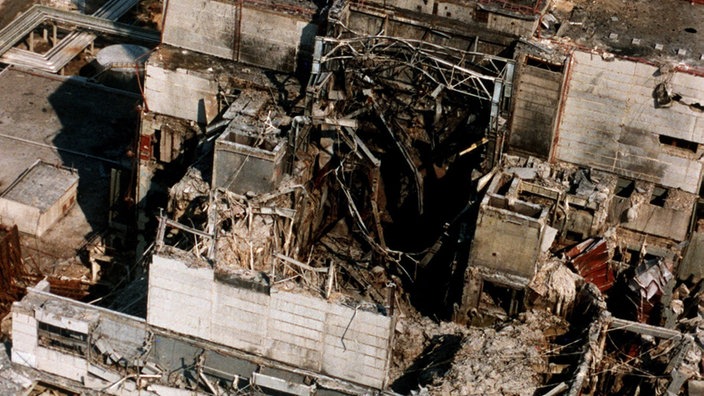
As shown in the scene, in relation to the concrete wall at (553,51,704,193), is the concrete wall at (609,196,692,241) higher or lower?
lower

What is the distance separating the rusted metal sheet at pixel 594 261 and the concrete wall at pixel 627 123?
120 inches

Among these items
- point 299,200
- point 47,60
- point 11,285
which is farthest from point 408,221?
point 47,60

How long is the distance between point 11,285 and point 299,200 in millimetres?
10003

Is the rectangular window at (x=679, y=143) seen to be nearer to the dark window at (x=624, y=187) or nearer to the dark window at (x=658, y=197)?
the dark window at (x=658, y=197)

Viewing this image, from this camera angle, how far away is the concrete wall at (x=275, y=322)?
1446 inches

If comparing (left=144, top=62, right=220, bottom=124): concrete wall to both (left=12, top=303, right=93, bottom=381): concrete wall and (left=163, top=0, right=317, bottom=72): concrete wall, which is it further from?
(left=12, top=303, right=93, bottom=381): concrete wall

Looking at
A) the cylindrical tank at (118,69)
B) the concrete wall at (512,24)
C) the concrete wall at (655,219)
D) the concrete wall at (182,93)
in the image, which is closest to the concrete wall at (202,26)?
the concrete wall at (182,93)

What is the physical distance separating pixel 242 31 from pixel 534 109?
997cm

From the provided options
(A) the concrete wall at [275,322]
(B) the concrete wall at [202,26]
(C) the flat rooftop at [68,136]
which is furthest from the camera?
(C) the flat rooftop at [68,136]

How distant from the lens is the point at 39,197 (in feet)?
168

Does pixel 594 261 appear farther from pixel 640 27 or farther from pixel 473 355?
pixel 640 27

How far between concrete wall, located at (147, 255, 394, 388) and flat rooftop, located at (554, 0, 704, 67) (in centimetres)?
1401

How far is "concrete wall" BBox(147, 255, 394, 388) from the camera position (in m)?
36.7

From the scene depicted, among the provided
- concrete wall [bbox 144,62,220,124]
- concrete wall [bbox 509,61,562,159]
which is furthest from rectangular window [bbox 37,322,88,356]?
concrete wall [bbox 509,61,562,159]
